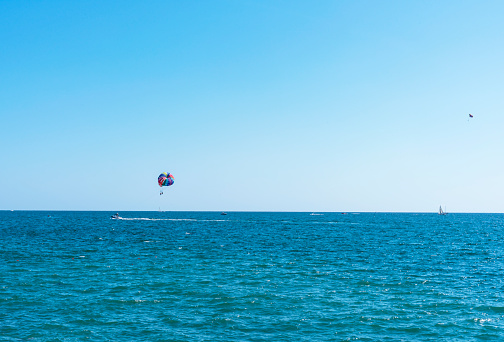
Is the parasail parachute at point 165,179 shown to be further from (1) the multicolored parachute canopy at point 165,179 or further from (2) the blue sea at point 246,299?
(2) the blue sea at point 246,299

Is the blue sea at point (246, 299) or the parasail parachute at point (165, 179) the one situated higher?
the parasail parachute at point (165, 179)

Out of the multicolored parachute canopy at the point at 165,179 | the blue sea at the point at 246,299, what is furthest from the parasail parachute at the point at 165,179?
the blue sea at the point at 246,299

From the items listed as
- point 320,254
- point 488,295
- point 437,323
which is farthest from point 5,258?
point 488,295

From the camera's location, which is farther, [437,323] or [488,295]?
[488,295]

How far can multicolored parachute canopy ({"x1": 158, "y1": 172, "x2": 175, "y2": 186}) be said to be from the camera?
10044cm

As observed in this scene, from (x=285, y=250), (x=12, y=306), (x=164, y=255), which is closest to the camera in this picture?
(x=12, y=306)

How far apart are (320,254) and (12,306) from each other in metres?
38.5

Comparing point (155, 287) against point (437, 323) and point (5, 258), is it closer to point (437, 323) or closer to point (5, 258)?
point (437, 323)

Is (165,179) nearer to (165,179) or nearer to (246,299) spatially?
(165,179)

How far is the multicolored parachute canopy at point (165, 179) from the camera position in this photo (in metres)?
100

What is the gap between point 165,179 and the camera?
332ft

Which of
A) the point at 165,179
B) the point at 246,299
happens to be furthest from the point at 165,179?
the point at 246,299

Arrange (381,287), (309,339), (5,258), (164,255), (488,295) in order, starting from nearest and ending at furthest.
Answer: (309,339)
(488,295)
(381,287)
(5,258)
(164,255)

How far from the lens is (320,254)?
5381cm
